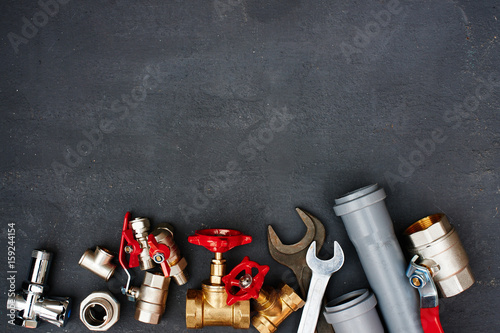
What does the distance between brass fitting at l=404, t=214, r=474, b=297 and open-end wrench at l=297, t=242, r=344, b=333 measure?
383 millimetres

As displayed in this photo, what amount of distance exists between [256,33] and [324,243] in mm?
1174

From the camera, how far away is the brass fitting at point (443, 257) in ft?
5.37

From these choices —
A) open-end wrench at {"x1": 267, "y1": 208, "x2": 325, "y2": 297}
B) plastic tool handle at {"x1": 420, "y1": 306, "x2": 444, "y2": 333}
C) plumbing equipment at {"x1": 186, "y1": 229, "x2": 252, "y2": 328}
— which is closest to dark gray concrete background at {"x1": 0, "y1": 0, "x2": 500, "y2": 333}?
open-end wrench at {"x1": 267, "y1": 208, "x2": 325, "y2": 297}

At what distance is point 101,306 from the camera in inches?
72.7

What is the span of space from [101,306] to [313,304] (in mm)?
1090

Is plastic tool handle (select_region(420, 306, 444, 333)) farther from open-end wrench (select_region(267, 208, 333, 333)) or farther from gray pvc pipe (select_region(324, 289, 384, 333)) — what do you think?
open-end wrench (select_region(267, 208, 333, 333))

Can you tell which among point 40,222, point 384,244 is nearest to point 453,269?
point 384,244

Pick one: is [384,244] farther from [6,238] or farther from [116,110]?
[6,238]

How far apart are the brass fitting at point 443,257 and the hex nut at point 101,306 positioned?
1524mm

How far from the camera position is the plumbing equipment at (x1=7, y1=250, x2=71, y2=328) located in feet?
5.90

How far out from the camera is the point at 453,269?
164 centimetres

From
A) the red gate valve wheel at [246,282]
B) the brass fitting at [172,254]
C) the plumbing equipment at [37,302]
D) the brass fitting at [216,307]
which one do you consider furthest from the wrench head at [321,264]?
the plumbing equipment at [37,302]

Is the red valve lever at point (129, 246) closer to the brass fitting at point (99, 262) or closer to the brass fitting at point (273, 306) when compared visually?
the brass fitting at point (99, 262)

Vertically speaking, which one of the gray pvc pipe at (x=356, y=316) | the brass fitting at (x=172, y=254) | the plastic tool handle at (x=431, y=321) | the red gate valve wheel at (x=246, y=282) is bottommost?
the plastic tool handle at (x=431, y=321)
